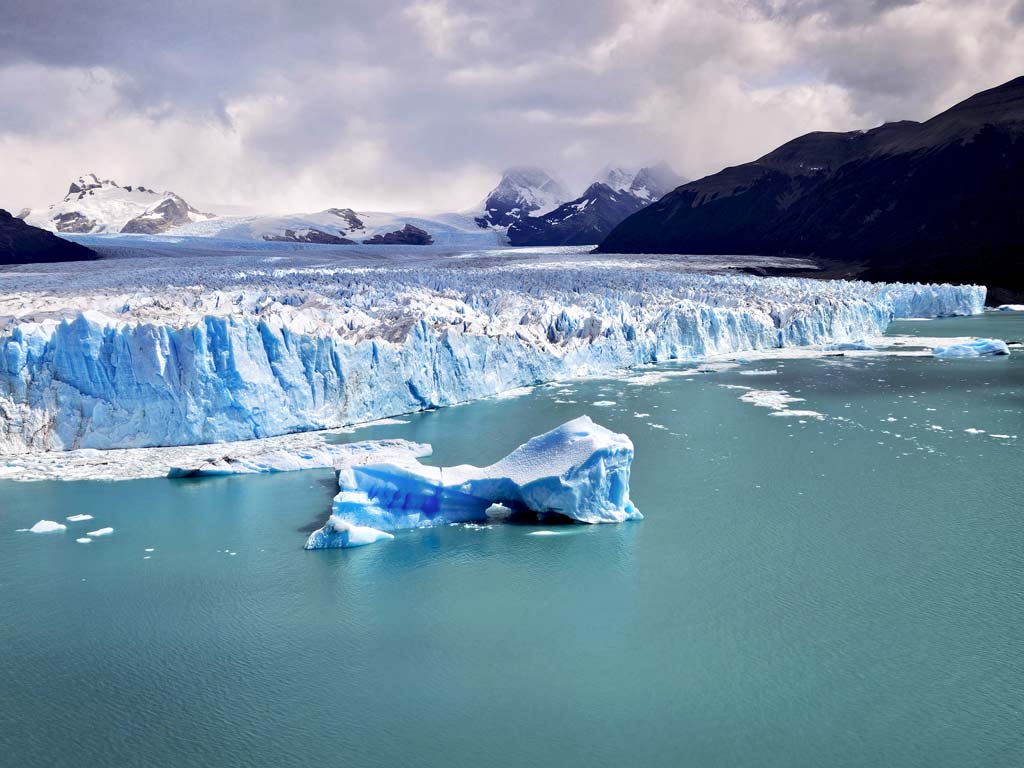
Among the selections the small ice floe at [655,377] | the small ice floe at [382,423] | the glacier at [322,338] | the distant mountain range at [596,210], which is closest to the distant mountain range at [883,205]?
the distant mountain range at [596,210]

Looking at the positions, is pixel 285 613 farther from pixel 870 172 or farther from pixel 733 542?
pixel 870 172

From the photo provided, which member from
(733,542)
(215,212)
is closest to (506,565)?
(733,542)

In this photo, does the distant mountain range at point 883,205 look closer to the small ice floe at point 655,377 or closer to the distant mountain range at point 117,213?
the small ice floe at point 655,377

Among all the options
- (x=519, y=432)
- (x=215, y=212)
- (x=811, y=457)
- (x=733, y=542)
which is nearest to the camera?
(x=733, y=542)

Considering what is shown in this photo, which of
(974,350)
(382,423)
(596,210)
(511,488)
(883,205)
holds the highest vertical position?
(596,210)

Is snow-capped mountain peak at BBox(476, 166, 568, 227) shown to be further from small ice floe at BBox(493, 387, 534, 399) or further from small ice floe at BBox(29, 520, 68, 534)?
small ice floe at BBox(29, 520, 68, 534)

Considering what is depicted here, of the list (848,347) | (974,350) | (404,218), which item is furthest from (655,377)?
(404,218)

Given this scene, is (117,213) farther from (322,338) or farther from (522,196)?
(322,338)
